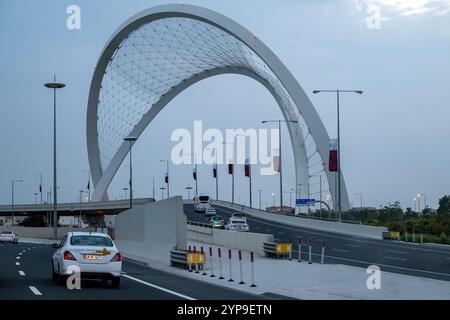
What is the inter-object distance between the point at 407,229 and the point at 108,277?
5747cm

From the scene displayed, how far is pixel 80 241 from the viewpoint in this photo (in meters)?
23.9

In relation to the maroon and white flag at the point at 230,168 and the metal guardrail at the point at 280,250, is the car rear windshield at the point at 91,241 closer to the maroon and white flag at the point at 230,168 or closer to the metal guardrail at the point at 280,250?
the metal guardrail at the point at 280,250

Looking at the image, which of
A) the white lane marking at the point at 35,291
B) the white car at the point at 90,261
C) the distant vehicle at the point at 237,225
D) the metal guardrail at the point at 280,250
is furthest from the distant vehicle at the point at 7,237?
the white lane marking at the point at 35,291

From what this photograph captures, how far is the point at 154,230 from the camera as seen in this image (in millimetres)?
43000

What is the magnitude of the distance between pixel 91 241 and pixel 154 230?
1912cm

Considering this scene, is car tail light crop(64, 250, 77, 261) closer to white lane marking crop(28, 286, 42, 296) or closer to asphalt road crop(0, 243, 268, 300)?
asphalt road crop(0, 243, 268, 300)

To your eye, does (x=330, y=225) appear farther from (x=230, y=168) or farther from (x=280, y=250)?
(x=230, y=168)

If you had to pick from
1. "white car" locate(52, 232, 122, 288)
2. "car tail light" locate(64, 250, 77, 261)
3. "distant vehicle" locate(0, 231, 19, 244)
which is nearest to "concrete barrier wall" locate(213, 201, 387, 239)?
"distant vehicle" locate(0, 231, 19, 244)

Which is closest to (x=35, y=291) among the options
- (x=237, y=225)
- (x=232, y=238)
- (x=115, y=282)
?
(x=115, y=282)

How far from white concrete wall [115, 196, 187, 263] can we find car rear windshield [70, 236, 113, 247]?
46.2 feet

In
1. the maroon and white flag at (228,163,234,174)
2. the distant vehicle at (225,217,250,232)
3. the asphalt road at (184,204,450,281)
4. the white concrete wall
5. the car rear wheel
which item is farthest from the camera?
the maroon and white flag at (228,163,234,174)

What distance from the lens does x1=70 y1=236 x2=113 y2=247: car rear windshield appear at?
23.7m

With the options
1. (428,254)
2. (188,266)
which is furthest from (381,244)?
(188,266)
